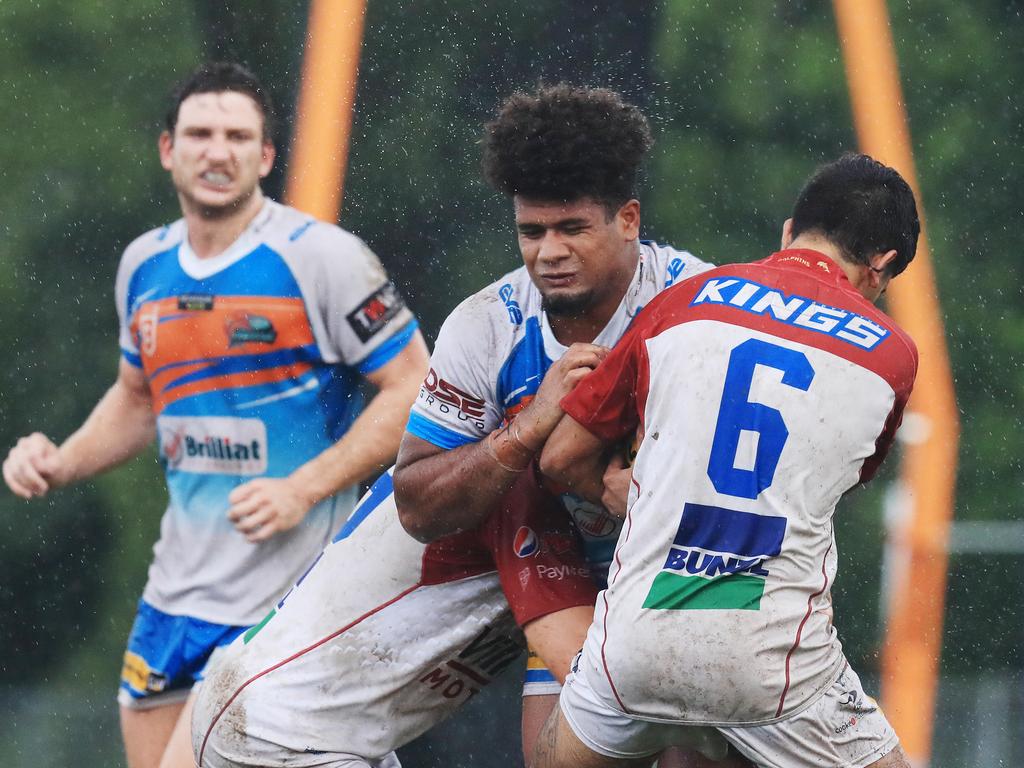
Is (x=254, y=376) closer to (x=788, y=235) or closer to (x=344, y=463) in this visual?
(x=344, y=463)

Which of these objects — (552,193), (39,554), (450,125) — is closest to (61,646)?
(39,554)

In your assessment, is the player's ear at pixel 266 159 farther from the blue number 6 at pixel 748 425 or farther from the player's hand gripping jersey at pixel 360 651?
the blue number 6 at pixel 748 425

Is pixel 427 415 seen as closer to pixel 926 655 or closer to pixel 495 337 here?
pixel 495 337

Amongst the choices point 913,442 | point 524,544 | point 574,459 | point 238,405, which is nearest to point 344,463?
point 238,405

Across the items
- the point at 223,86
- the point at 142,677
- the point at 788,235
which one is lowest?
the point at 142,677

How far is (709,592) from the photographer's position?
312cm

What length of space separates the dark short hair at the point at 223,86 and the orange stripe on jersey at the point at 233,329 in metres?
0.71

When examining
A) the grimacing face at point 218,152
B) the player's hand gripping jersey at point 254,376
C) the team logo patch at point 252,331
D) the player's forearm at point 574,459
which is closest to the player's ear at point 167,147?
the grimacing face at point 218,152

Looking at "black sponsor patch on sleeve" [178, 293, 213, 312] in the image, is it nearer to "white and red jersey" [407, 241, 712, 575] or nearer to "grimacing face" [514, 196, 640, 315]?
"white and red jersey" [407, 241, 712, 575]

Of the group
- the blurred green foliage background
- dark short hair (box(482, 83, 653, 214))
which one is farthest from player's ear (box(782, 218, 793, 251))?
the blurred green foliage background

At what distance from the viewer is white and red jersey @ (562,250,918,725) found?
3080mm

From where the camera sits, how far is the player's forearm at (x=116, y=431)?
5.39 metres

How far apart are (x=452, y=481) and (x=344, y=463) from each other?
1.49 m

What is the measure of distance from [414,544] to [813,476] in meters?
1.18
